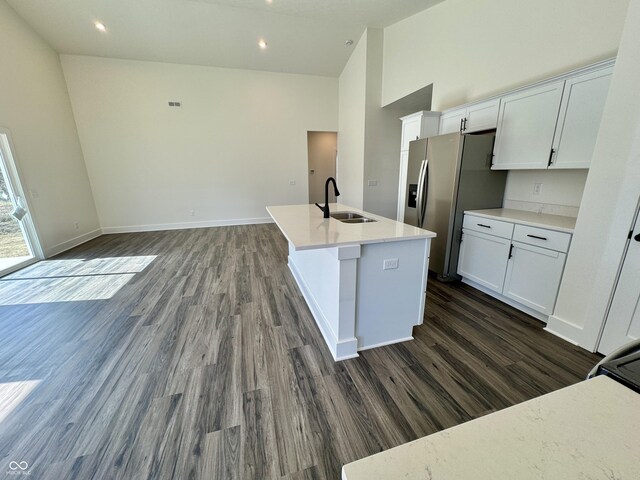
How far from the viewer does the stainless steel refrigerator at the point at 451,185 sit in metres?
2.74

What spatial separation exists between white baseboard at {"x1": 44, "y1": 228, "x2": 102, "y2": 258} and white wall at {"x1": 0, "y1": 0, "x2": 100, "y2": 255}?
17mm

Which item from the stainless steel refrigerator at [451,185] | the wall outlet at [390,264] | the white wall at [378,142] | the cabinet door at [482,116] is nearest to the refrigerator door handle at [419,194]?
the stainless steel refrigerator at [451,185]

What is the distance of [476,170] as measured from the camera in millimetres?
2791

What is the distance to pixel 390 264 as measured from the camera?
1885 millimetres

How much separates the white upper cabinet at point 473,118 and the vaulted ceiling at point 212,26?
5.59 ft

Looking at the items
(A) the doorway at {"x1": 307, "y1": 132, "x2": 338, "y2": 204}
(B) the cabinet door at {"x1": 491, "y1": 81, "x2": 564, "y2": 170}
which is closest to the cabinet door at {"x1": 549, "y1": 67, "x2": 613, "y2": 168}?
(B) the cabinet door at {"x1": 491, "y1": 81, "x2": 564, "y2": 170}

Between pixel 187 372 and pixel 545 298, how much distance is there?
292 centimetres

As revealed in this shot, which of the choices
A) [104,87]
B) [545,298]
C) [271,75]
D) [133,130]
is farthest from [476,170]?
[104,87]

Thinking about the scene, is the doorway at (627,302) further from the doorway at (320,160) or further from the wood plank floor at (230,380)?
the doorway at (320,160)

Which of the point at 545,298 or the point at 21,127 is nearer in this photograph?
the point at 545,298

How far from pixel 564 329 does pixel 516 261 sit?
24.9 inches

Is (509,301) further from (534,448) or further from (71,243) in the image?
(71,243)

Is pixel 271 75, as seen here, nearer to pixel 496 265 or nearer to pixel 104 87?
pixel 104 87

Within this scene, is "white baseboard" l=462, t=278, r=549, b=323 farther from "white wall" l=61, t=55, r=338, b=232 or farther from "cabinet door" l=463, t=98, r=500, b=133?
"white wall" l=61, t=55, r=338, b=232
